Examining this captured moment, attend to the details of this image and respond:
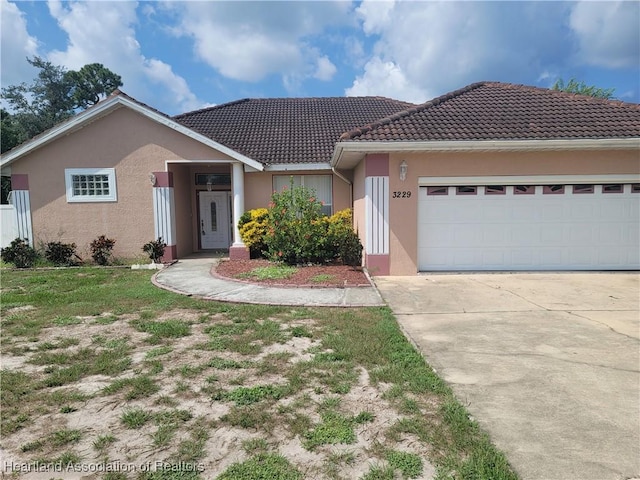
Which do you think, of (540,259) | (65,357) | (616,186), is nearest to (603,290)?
(540,259)

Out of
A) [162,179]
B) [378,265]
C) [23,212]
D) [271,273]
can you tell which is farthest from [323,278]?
[23,212]

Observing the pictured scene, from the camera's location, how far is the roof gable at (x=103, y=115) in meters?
12.3

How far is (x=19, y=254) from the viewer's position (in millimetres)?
12031

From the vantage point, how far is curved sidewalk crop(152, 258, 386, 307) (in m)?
7.39

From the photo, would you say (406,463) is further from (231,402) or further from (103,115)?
(103,115)

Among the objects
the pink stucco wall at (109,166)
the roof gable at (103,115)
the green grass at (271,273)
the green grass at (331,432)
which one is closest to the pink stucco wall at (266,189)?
the roof gable at (103,115)

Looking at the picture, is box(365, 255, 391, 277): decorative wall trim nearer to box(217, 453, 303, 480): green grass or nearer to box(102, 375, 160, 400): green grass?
box(102, 375, 160, 400): green grass

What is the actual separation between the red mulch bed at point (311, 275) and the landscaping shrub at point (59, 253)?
5.09 m

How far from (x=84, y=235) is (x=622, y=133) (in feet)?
52.8

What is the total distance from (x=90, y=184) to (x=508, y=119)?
13.1 meters

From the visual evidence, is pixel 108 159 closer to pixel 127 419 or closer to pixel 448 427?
pixel 127 419

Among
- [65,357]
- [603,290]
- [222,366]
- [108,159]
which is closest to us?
[222,366]

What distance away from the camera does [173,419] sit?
133 inches

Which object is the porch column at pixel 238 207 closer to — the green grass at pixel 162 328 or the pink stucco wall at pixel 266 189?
the pink stucco wall at pixel 266 189
